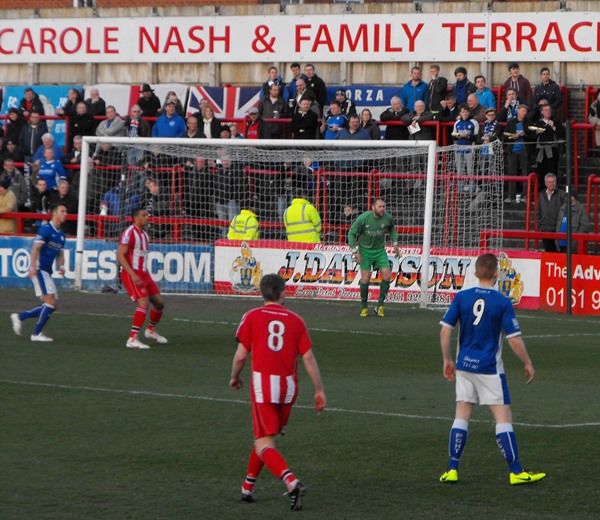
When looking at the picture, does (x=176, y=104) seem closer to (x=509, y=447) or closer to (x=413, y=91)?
(x=413, y=91)

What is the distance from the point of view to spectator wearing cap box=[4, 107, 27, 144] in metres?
29.1

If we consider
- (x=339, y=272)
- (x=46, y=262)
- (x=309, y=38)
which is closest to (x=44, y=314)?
(x=46, y=262)

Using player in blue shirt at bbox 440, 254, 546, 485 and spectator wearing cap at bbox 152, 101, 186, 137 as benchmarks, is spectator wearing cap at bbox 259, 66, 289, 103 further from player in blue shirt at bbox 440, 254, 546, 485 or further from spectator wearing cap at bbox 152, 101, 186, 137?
player in blue shirt at bbox 440, 254, 546, 485

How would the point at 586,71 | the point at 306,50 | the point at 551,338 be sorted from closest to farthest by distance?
the point at 551,338 → the point at 586,71 → the point at 306,50


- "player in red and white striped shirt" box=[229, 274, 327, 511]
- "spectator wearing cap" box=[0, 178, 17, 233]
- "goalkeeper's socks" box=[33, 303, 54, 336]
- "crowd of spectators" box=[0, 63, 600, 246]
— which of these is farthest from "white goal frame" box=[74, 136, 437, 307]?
Result: "player in red and white striped shirt" box=[229, 274, 327, 511]

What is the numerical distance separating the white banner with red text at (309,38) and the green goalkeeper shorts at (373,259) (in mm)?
8727

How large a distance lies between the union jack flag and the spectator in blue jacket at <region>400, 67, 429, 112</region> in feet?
14.4

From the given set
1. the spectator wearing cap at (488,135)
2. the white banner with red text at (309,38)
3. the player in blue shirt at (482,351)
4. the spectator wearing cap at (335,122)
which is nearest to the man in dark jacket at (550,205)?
the spectator wearing cap at (488,135)

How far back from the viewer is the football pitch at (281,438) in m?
9.05

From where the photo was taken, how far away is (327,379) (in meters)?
15.0

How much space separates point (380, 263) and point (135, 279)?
544cm

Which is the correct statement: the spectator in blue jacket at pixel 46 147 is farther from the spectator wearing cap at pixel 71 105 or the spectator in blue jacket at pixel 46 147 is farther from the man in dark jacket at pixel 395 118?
the man in dark jacket at pixel 395 118

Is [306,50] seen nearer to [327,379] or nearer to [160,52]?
[160,52]

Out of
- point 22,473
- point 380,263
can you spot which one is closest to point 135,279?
point 380,263
